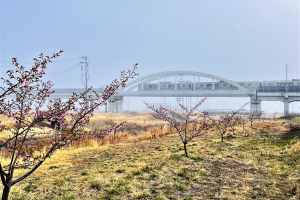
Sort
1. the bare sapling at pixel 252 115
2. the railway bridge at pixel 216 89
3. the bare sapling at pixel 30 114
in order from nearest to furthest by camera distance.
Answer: the bare sapling at pixel 30 114 → the bare sapling at pixel 252 115 → the railway bridge at pixel 216 89

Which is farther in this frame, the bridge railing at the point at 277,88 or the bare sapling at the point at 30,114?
the bridge railing at the point at 277,88

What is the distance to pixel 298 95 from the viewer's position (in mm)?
38562

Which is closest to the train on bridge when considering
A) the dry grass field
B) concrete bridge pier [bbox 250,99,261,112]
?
concrete bridge pier [bbox 250,99,261,112]

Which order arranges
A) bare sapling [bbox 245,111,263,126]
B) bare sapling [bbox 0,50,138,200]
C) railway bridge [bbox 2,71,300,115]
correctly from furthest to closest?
1. railway bridge [bbox 2,71,300,115]
2. bare sapling [bbox 245,111,263,126]
3. bare sapling [bbox 0,50,138,200]

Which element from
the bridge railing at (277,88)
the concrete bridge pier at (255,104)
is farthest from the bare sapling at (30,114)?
the bridge railing at (277,88)

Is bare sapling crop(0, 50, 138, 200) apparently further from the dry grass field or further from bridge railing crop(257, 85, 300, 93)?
bridge railing crop(257, 85, 300, 93)

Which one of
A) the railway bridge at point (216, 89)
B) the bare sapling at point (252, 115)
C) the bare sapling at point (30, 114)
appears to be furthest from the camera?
the railway bridge at point (216, 89)

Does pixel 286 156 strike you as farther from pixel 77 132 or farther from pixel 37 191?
pixel 37 191

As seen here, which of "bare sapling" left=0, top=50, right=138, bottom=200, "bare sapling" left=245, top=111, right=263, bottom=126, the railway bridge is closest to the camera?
"bare sapling" left=0, top=50, right=138, bottom=200

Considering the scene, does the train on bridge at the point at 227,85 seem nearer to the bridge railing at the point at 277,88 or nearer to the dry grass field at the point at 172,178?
the bridge railing at the point at 277,88

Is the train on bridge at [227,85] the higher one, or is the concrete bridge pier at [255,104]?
the train on bridge at [227,85]

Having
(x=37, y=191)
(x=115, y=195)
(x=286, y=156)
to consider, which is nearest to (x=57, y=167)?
(x=37, y=191)

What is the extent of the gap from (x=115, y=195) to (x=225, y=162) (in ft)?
15.6

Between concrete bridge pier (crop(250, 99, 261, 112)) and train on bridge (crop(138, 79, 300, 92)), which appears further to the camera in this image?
concrete bridge pier (crop(250, 99, 261, 112))
